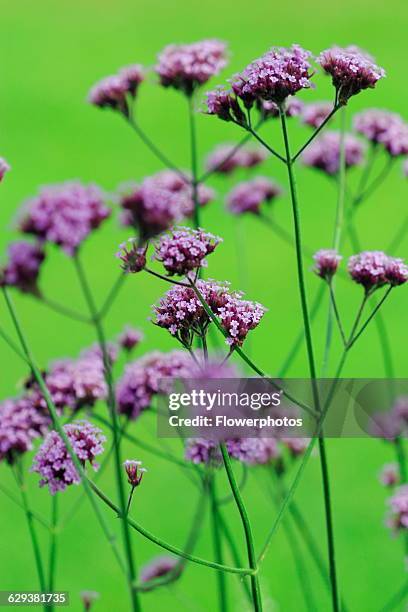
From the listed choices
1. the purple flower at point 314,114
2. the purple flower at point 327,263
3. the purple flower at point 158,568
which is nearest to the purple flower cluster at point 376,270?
the purple flower at point 327,263

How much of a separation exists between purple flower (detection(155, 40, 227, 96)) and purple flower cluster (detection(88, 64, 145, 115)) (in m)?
0.07

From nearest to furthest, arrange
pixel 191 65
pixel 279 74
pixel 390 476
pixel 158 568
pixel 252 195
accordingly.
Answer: pixel 279 74 → pixel 191 65 → pixel 158 568 → pixel 390 476 → pixel 252 195

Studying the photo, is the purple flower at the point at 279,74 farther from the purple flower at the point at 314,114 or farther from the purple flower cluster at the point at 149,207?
the purple flower at the point at 314,114

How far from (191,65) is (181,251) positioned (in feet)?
1.62

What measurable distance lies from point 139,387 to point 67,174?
2763 millimetres

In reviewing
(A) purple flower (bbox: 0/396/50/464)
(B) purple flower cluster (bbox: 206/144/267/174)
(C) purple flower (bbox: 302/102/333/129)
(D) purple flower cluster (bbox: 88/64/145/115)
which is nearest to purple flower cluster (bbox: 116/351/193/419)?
(A) purple flower (bbox: 0/396/50/464)

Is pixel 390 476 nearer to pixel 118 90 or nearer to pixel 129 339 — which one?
pixel 129 339

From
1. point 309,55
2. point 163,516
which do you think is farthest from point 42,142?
point 309,55

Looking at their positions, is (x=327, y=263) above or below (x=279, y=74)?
below

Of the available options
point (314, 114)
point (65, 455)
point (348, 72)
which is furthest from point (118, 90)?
point (65, 455)

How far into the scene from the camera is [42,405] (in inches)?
40.9

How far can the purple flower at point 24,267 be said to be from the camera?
0.77 meters

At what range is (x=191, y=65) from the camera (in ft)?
3.89

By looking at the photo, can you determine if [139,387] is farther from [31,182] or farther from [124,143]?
[124,143]
